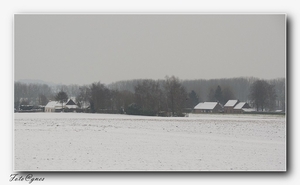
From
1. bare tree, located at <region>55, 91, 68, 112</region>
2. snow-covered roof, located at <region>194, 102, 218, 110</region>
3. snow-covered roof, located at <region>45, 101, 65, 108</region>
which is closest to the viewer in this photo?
bare tree, located at <region>55, 91, 68, 112</region>

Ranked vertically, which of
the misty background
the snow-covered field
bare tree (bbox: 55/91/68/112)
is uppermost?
the misty background

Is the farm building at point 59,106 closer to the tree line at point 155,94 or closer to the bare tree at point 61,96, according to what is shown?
the bare tree at point 61,96

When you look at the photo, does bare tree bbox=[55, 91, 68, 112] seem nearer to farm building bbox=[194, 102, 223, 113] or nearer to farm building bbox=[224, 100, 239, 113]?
farm building bbox=[194, 102, 223, 113]

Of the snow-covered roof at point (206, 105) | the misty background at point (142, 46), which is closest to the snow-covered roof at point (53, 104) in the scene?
the misty background at point (142, 46)

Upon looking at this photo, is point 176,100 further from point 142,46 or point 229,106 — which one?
point 142,46

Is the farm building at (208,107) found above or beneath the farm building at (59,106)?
beneath

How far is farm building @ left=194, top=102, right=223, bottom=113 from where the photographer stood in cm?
3281

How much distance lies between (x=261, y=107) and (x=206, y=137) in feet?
21.7

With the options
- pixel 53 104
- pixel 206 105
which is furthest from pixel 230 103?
pixel 53 104

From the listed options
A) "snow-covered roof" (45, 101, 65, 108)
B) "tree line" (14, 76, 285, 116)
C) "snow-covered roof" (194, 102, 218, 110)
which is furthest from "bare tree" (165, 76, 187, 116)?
"snow-covered roof" (45, 101, 65, 108)

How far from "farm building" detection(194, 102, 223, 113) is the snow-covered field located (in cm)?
1525

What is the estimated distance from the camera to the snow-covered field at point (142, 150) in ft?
41.0

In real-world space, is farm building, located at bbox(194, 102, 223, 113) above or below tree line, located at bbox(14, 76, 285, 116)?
below

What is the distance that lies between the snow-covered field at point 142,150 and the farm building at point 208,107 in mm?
15246
